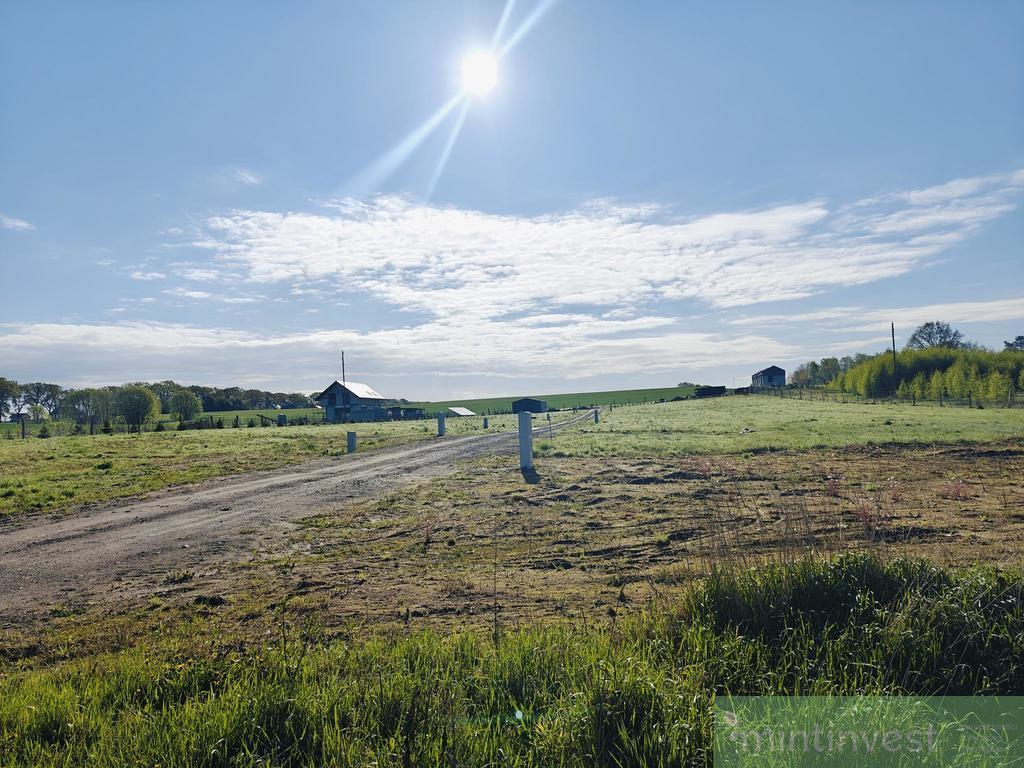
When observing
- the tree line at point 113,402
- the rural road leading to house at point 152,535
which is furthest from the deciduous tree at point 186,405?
the rural road leading to house at point 152,535

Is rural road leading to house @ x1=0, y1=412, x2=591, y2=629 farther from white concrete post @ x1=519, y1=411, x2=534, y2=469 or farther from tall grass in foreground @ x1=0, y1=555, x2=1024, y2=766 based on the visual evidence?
tall grass in foreground @ x1=0, y1=555, x2=1024, y2=766

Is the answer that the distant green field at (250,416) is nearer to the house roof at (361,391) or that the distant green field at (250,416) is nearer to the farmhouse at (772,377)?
the house roof at (361,391)

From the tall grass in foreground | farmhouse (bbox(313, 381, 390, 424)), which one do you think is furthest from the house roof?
the tall grass in foreground

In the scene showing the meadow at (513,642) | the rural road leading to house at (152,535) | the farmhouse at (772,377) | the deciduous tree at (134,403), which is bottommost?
the rural road leading to house at (152,535)

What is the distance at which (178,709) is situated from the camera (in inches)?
154

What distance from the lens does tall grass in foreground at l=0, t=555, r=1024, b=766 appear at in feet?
Answer: 11.1

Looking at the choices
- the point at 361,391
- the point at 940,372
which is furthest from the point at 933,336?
the point at 361,391

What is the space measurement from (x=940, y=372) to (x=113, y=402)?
398 feet

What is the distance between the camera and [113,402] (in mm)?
83062

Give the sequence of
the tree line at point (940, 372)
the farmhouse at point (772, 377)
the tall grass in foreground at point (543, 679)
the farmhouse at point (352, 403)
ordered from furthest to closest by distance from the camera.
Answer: the farmhouse at point (772, 377) → the farmhouse at point (352, 403) → the tree line at point (940, 372) → the tall grass in foreground at point (543, 679)

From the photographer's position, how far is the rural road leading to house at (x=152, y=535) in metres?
7.77

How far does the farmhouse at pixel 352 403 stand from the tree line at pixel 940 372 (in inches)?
2804

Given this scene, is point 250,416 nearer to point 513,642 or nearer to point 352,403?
point 352,403

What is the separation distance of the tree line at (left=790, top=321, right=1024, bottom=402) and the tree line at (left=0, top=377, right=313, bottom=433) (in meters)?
93.9
